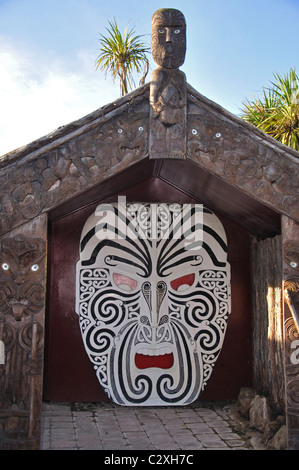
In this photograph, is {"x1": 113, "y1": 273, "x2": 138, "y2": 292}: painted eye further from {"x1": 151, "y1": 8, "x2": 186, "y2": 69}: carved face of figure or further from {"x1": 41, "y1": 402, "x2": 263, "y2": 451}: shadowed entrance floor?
{"x1": 151, "y1": 8, "x2": 186, "y2": 69}: carved face of figure

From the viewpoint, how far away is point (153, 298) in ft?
18.1

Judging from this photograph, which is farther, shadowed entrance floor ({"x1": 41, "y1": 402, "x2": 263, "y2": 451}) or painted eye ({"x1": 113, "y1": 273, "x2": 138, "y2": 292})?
painted eye ({"x1": 113, "y1": 273, "x2": 138, "y2": 292})

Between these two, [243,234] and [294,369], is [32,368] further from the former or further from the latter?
[243,234]

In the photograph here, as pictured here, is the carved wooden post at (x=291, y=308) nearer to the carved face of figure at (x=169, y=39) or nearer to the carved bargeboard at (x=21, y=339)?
the carved face of figure at (x=169, y=39)

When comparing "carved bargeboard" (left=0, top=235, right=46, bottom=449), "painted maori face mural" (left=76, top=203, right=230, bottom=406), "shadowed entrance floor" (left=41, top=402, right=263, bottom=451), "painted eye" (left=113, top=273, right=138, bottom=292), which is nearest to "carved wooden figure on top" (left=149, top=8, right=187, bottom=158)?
"carved bargeboard" (left=0, top=235, right=46, bottom=449)

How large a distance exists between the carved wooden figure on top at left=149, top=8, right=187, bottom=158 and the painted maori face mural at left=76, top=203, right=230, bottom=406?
169 cm

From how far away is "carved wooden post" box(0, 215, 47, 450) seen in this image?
363 cm

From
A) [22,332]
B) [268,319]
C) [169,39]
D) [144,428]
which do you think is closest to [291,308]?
[268,319]

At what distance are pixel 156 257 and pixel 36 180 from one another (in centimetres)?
215

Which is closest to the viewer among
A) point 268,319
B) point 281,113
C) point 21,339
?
point 21,339

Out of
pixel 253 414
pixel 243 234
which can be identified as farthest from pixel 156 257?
pixel 253 414

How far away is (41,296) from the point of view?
148 inches

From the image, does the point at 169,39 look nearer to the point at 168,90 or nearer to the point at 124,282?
the point at 168,90

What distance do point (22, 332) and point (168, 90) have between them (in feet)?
7.46
